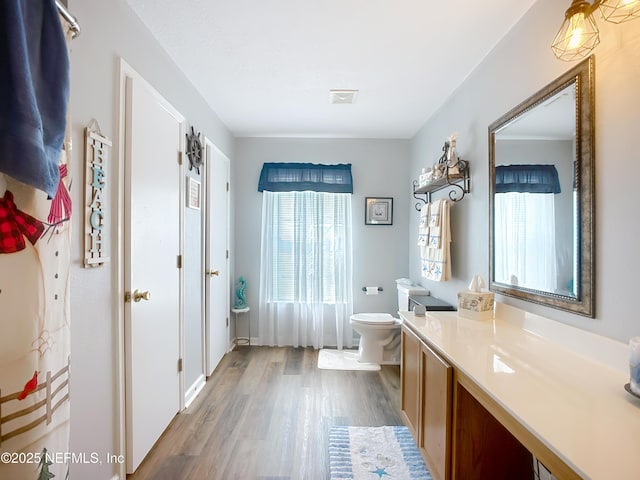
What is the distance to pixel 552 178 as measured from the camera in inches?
53.3

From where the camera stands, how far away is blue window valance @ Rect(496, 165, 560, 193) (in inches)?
53.6

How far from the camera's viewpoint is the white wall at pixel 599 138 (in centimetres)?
104

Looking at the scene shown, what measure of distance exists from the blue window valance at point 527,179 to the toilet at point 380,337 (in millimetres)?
1490

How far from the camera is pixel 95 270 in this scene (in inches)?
53.4

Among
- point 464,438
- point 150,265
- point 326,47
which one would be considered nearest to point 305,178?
point 326,47

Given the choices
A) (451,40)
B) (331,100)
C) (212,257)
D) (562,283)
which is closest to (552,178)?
(562,283)

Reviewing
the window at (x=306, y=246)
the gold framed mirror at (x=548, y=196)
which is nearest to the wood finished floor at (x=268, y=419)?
the window at (x=306, y=246)

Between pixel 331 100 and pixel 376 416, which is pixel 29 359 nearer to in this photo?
pixel 376 416

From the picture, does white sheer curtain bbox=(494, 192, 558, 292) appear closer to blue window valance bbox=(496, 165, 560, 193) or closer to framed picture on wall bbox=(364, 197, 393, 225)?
blue window valance bbox=(496, 165, 560, 193)

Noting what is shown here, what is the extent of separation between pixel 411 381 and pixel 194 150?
2.24 meters

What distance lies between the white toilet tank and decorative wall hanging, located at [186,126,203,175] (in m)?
2.17

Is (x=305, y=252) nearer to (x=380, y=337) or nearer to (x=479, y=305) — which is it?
(x=380, y=337)

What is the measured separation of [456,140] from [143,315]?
2486 mm

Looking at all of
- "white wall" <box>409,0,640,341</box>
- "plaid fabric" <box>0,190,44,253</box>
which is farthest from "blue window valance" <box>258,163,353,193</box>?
"plaid fabric" <box>0,190,44,253</box>
